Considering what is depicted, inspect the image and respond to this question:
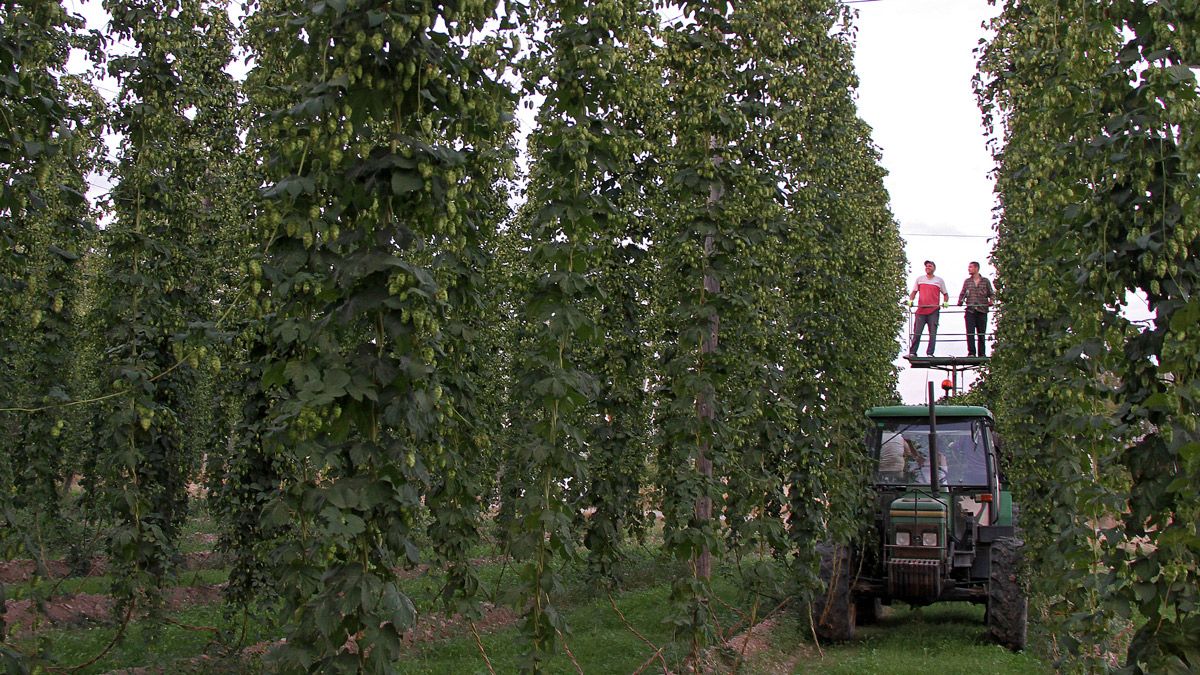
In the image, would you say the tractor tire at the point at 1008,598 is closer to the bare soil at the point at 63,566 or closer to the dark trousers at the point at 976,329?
the dark trousers at the point at 976,329

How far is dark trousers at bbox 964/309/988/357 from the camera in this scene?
15211 mm

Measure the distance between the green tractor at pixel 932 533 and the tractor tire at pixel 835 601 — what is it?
0.04 ft

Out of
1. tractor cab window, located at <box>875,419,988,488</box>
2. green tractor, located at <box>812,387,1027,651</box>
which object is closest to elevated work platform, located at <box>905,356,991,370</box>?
green tractor, located at <box>812,387,1027,651</box>

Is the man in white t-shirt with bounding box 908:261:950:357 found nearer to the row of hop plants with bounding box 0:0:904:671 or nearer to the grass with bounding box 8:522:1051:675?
the row of hop plants with bounding box 0:0:904:671

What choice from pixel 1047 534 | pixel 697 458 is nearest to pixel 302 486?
pixel 697 458

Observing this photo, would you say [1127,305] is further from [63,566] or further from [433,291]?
[63,566]

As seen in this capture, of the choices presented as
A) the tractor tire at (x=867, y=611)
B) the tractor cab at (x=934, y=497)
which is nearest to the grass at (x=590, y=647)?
the tractor tire at (x=867, y=611)

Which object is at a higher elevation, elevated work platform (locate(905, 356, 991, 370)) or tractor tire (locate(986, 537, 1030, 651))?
elevated work platform (locate(905, 356, 991, 370))

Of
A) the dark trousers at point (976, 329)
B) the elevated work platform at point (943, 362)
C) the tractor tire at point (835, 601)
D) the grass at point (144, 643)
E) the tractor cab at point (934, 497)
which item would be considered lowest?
the grass at point (144, 643)

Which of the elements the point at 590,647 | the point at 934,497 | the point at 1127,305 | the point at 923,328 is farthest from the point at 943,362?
the point at 1127,305

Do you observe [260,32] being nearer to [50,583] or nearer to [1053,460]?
[1053,460]

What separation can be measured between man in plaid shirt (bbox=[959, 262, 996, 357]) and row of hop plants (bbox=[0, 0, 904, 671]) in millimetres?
1266

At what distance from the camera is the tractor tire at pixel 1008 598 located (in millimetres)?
11203

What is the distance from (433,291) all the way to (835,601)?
8.97m
